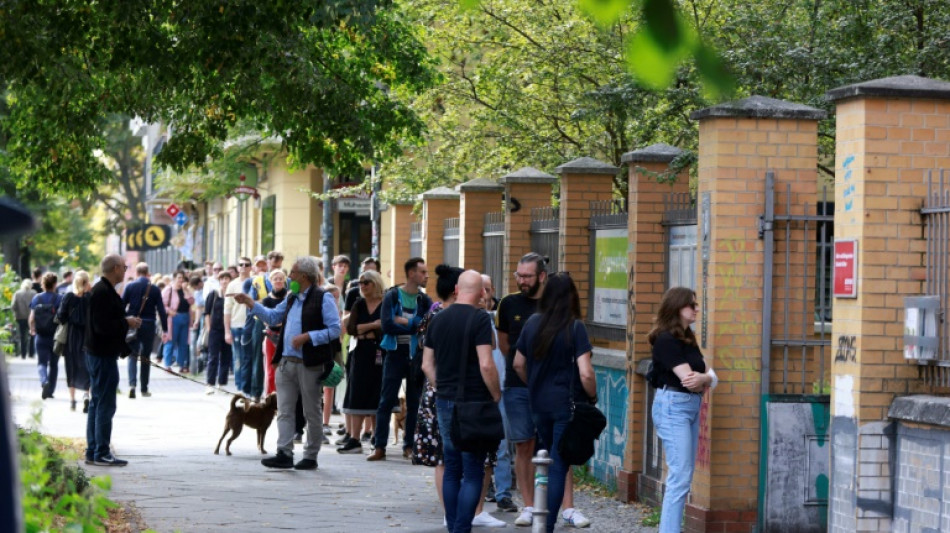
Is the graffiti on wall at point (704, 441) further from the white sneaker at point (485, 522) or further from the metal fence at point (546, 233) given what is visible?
the metal fence at point (546, 233)

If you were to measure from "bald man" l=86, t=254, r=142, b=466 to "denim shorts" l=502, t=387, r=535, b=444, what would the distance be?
4870 millimetres

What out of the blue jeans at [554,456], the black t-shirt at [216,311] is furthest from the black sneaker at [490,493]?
the black t-shirt at [216,311]

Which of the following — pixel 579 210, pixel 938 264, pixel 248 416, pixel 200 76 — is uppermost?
pixel 200 76

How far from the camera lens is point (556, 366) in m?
9.85

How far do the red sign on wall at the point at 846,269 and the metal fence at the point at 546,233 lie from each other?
5.55 m

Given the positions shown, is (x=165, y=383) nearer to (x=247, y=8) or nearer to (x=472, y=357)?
(x=247, y=8)

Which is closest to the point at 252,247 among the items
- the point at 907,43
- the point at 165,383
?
the point at 165,383

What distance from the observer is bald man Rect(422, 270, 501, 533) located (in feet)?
31.0

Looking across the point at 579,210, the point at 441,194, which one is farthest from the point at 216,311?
the point at 579,210

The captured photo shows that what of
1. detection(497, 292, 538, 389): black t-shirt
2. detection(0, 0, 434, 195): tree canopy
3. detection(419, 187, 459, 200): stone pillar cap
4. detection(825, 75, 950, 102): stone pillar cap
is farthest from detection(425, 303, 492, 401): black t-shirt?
detection(419, 187, 459, 200): stone pillar cap

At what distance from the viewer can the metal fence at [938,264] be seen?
26.7ft

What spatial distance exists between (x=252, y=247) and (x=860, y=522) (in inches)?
1487

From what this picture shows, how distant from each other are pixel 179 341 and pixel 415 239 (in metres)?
7.78

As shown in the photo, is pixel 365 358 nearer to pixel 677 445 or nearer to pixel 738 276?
pixel 738 276
